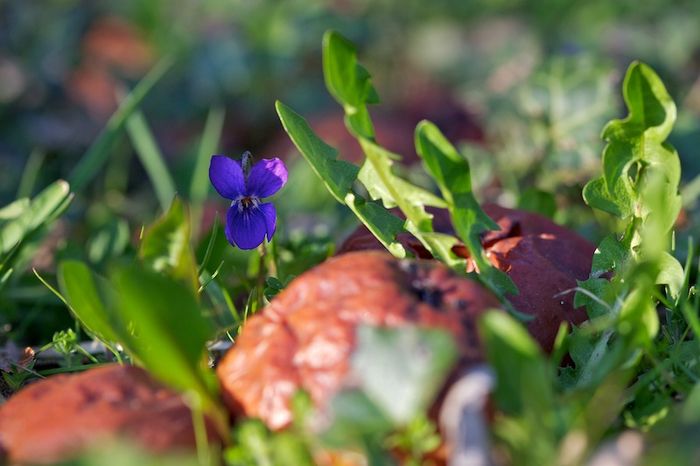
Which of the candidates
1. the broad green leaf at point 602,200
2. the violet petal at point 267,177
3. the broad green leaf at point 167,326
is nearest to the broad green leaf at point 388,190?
the violet petal at point 267,177

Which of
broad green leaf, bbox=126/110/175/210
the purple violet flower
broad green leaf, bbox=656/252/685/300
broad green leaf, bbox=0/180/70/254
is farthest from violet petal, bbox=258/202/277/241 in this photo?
broad green leaf, bbox=126/110/175/210

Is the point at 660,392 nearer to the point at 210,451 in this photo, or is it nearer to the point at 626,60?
the point at 210,451

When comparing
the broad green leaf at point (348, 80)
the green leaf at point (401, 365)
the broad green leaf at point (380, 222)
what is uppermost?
the broad green leaf at point (348, 80)

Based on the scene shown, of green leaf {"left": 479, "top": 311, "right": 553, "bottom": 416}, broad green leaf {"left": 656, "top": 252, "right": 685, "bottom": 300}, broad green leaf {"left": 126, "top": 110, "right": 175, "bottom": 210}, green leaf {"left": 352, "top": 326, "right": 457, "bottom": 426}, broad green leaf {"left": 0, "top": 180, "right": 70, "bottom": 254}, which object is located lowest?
broad green leaf {"left": 126, "top": 110, "right": 175, "bottom": 210}

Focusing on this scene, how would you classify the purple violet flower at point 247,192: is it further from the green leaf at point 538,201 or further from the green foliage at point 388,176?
the green leaf at point 538,201

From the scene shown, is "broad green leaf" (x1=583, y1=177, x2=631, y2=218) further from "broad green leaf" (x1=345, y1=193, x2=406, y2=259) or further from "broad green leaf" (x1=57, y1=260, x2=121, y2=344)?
"broad green leaf" (x1=57, y1=260, x2=121, y2=344)

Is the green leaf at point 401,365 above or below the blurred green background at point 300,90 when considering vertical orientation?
above

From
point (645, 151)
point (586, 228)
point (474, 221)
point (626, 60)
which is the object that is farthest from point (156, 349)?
point (626, 60)
